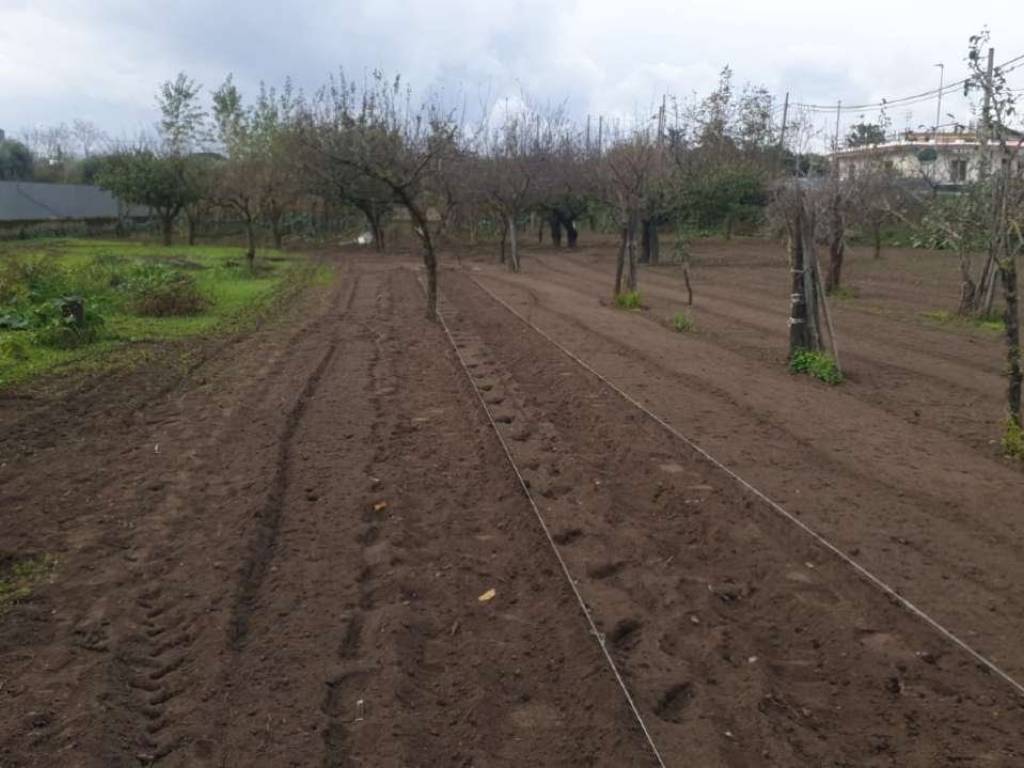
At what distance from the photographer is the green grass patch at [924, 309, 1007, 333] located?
18359mm

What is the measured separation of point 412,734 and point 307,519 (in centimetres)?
301

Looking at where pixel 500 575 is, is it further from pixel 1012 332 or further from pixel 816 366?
pixel 816 366

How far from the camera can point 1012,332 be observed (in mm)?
8906

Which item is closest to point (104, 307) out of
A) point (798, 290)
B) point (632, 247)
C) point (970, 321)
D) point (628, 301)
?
point (628, 301)

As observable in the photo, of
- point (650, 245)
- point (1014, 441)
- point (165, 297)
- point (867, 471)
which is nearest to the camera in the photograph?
point (867, 471)

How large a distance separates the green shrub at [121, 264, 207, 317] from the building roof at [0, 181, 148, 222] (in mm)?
29206

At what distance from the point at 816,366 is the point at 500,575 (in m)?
7.90

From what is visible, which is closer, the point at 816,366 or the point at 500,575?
the point at 500,575

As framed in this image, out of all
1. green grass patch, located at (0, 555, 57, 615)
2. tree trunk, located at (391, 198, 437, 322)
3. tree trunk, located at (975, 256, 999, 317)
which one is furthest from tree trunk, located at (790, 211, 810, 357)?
green grass patch, located at (0, 555, 57, 615)

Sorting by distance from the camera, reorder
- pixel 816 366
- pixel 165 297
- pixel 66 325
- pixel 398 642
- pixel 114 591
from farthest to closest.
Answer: pixel 165 297 < pixel 66 325 < pixel 816 366 < pixel 114 591 < pixel 398 642

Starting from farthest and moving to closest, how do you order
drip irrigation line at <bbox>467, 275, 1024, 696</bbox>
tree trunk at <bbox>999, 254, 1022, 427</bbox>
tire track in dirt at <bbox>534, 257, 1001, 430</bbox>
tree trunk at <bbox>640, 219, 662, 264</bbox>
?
tree trunk at <bbox>640, 219, 662, 264</bbox> < tire track in dirt at <bbox>534, 257, 1001, 430</bbox> < tree trunk at <bbox>999, 254, 1022, 427</bbox> < drip irrigation line at <bbox>467, 275, 1024, 696</bbox>

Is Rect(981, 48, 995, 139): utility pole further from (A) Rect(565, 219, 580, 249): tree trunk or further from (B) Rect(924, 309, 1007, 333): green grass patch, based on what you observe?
(A) Rect(565, 219, 580, 249): tree trunk

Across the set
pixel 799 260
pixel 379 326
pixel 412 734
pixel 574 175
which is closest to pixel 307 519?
pixel 412 734

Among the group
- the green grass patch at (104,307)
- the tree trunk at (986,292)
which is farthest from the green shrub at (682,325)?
the green grass patch at (104,307)
